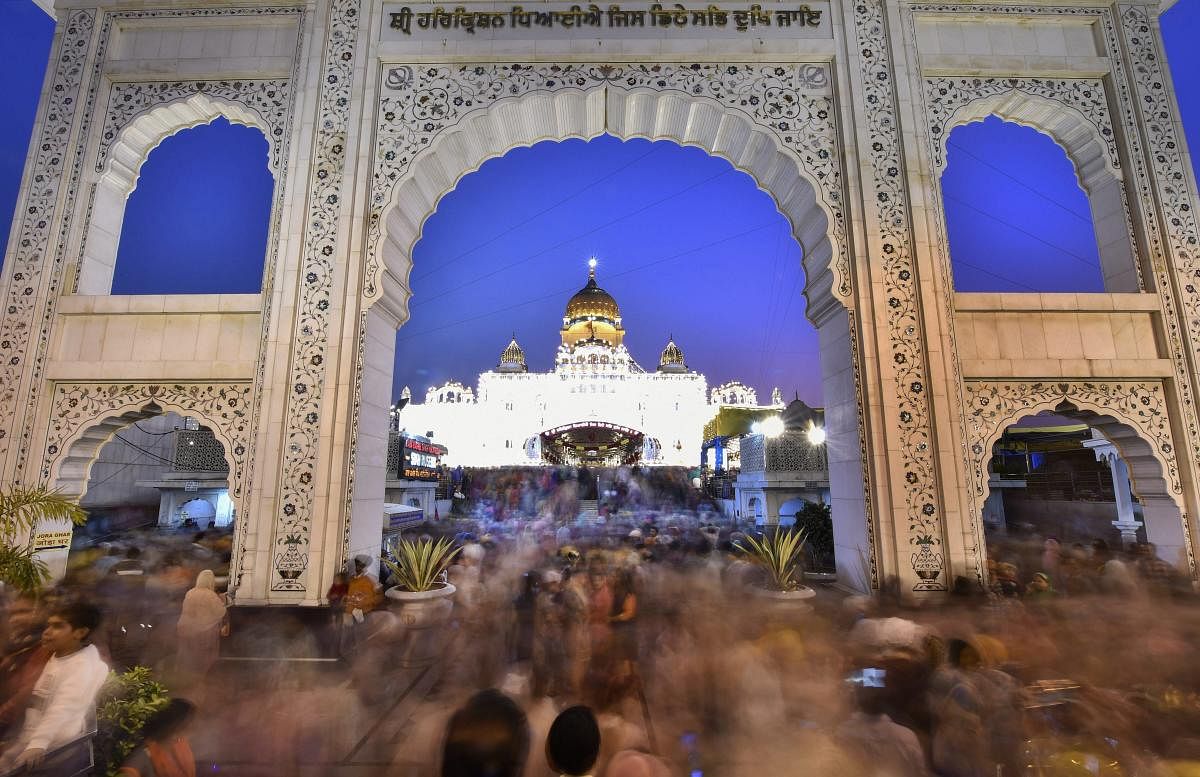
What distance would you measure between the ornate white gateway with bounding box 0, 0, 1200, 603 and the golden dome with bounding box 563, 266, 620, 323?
103 ft

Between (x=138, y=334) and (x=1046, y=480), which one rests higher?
(x=138, y=334)

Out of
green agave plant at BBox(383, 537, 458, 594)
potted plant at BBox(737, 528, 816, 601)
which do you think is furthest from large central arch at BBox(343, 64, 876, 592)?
green agave plant at BBox(383, 537, 458, 594)

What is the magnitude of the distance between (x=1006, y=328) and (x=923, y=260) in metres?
1.10

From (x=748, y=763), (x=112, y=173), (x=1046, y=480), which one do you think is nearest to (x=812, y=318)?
(x=748, y=763)

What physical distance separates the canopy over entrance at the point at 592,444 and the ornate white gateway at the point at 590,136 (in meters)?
24.8

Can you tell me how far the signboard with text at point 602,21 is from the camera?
645cm

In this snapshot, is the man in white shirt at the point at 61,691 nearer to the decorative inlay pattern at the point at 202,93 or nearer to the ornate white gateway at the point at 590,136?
the ornate white gateway at the point at 590,136

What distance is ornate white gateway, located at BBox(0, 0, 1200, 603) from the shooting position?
5.55 m

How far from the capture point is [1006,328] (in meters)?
5.86

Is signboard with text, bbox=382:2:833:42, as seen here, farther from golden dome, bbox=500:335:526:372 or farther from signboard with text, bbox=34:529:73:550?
golden dome, bbox=500:335:526:372

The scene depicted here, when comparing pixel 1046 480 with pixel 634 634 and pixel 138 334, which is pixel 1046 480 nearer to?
pixel 634 634

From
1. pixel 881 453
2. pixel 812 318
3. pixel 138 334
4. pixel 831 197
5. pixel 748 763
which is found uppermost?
pixel 831 197

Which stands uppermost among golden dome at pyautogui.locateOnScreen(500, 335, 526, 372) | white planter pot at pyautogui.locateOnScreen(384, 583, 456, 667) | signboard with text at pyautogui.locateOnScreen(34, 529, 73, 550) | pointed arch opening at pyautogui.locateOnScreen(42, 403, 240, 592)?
golden dome at pyautogui.locateOnScreen(500, 335, 526, 372)

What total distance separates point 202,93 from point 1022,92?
30.0 feet
